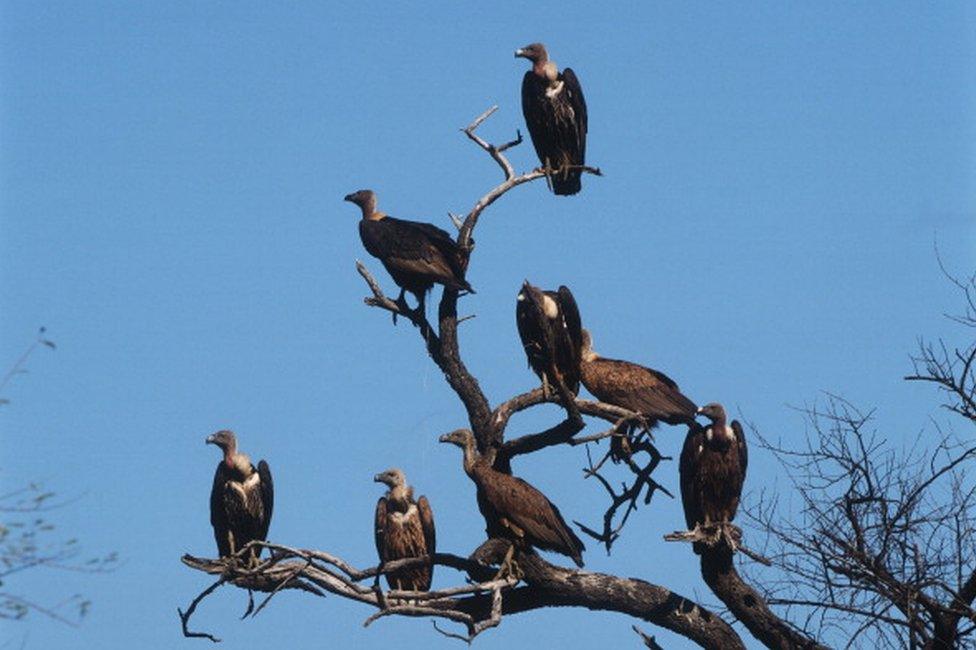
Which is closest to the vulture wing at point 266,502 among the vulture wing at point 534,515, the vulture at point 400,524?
the vulture at point 400,524

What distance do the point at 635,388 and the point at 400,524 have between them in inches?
76.8

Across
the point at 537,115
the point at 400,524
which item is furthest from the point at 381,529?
the point at 537,115

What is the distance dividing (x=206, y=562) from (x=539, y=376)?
1.97 meters

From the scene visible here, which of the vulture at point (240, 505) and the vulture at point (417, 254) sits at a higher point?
the vulture at point (417, 254)

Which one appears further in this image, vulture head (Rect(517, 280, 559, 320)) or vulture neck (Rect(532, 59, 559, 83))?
vulture neck (Rect(532, 59, 559, 83))

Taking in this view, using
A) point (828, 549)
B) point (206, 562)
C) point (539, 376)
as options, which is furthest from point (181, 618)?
point (828, 549)

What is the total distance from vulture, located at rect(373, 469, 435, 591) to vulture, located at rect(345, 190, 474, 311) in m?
1.29

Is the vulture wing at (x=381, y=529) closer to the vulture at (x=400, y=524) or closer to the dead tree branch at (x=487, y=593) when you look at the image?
the vulture at (x=400, y=524)

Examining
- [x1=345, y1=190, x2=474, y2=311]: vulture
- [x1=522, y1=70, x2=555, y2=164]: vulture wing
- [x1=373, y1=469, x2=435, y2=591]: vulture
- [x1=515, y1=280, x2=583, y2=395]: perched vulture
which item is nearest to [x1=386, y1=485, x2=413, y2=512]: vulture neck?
[x1=373, y1=469, x2=435, y2=591]: vulture

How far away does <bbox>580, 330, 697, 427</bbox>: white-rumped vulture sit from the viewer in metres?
10.2

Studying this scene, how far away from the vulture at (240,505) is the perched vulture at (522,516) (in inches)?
68.6

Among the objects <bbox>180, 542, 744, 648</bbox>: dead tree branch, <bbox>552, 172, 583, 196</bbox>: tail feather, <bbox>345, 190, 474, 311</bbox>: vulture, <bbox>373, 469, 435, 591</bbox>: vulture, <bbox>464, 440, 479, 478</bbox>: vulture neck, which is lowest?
<bbox>180, 542, 744, 648</bbox>: dead tree branch

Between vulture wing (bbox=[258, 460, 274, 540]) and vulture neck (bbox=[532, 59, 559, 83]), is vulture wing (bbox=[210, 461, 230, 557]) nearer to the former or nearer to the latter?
vulture wing (bbox=[258, 460, 274, 540])

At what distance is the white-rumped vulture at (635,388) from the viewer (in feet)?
33.6
